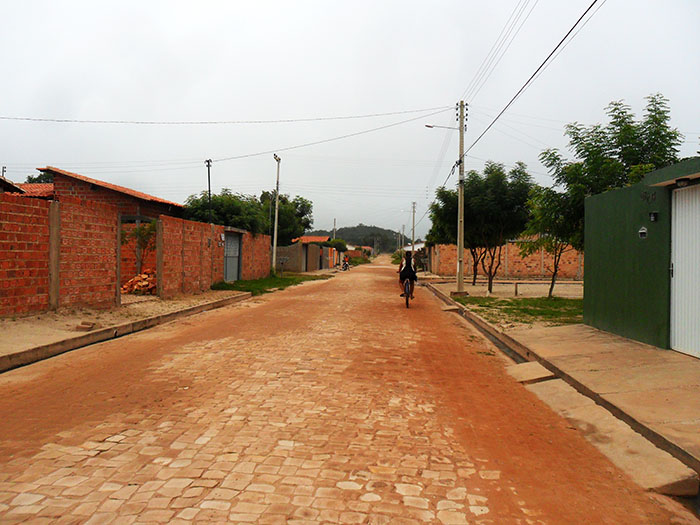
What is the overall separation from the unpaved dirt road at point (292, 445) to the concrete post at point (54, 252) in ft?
9.86

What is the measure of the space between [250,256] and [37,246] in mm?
17550

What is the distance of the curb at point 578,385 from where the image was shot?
4.07 metres

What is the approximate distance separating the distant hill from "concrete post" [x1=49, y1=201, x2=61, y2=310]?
151632mm

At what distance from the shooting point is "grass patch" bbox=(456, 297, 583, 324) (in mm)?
12416

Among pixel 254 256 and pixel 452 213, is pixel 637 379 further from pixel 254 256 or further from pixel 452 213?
pixel 254 256

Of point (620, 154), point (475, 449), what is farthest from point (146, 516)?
point (620, 154)

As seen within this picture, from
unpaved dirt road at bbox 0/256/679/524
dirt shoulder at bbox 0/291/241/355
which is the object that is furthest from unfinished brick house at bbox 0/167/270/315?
unpaved dirt road at bbox 0/256/679/524

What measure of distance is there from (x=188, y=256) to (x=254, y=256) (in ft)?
34.8

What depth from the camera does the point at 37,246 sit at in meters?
9.63

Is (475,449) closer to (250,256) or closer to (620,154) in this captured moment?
(620,154)

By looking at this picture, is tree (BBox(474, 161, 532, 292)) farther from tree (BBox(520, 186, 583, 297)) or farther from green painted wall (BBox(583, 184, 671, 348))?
green painted wall (BBox(583, 184, 671, 348))

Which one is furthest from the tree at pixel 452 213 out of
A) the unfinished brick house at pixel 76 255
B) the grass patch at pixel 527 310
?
the unfinished brick house at pixel 76 255

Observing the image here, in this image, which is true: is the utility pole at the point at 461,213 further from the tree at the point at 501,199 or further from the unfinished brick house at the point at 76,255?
the unfinished brick house at the point at 76,255

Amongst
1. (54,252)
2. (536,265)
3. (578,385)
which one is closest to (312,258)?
(536,265)
